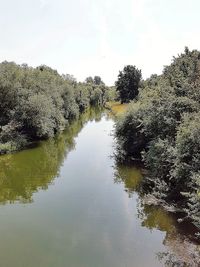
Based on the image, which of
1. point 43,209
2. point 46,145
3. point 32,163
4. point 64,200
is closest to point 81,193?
point 64,200

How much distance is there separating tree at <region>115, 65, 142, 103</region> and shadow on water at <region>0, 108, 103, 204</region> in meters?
36.9

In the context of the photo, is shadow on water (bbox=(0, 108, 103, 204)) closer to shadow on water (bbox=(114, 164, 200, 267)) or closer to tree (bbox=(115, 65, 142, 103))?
shadow on water (bbox=(114, 164, 200, 267))

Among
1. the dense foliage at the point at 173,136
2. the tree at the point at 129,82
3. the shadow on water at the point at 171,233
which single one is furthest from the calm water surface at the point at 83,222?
the tree at the point at 129,82

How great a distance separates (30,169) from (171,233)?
51.0 ft

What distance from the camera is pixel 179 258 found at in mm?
13711

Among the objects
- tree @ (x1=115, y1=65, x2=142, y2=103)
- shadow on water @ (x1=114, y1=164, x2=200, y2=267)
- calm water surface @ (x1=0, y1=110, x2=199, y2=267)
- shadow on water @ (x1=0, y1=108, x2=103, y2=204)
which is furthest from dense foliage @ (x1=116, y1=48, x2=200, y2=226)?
tree @ (x1=115, y1=65, x2=142, y2=103)

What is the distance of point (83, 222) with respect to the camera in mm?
17375

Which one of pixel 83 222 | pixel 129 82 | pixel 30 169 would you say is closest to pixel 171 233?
pixel 83 222

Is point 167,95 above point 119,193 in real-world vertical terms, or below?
above

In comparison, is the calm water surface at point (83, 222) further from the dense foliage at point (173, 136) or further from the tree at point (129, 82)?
the tree at point (129, 82)

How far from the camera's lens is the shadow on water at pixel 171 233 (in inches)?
536

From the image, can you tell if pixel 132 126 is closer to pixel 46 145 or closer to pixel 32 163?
pixel 32 163

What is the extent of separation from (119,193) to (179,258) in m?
8.74

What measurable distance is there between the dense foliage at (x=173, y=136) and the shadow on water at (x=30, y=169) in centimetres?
665
